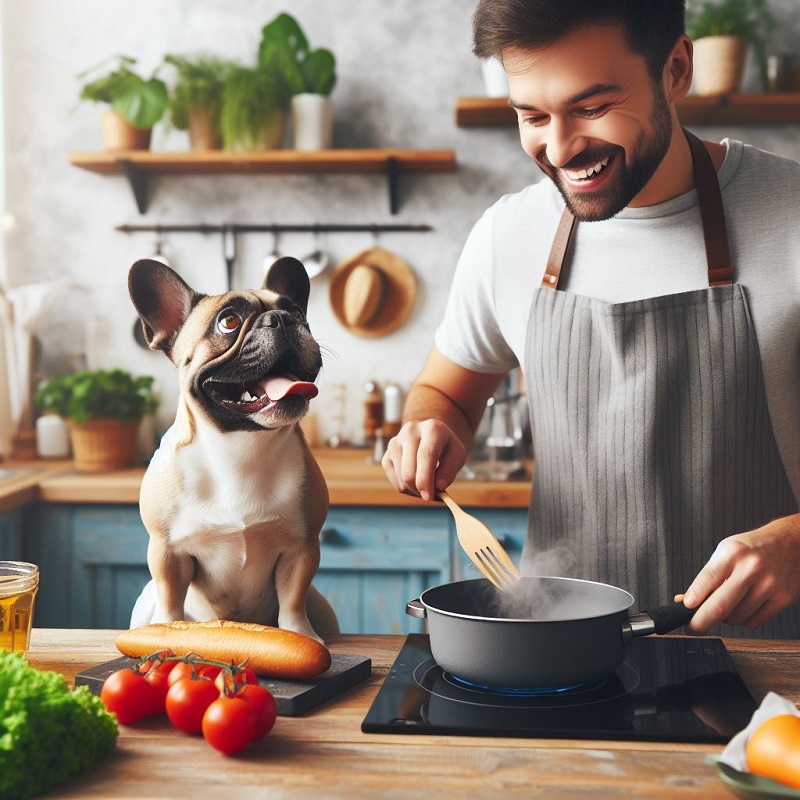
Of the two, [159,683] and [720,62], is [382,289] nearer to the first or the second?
[720,62]

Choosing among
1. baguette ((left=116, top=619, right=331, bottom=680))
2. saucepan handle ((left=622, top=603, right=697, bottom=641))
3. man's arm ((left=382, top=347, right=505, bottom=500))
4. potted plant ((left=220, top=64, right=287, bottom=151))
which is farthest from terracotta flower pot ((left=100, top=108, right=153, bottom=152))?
saucepan handle ((left=622, top=603, right=697, bottom=641))

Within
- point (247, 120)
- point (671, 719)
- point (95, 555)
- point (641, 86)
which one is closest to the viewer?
point (671, 719)

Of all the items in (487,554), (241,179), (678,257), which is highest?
(241,179)

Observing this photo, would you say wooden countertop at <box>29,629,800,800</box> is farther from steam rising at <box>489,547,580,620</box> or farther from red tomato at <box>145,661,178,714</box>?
steam rising at <box>489,547,580,620</box>

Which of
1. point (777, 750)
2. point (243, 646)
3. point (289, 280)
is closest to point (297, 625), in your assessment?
point (243, 646)

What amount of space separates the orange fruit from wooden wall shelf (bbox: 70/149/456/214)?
2253mm

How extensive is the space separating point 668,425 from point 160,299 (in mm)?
730

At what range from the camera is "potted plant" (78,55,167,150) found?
276 cm

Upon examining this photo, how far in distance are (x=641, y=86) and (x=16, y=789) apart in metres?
1.04

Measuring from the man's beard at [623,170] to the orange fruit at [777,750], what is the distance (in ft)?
2.44

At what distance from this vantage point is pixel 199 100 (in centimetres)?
280

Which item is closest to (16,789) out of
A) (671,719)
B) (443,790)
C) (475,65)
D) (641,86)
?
(443,790)

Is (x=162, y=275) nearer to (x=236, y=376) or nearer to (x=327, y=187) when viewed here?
(x=236, y=376)

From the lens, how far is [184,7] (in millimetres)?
2988
